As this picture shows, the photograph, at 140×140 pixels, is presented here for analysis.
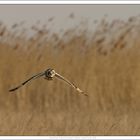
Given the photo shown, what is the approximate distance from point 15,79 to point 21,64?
15cm

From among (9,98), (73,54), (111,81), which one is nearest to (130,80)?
(111,81)

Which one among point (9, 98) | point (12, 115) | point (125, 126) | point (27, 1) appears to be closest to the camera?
point (125, 126)

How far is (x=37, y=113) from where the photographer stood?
5793mm

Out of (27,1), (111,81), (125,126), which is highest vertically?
(27,1)

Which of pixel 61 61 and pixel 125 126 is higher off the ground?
pixel 61 61

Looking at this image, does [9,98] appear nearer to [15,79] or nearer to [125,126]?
[15,79]

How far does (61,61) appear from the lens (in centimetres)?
629

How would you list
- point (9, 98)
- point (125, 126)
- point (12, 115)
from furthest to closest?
point (9, 98) → point (12, 115) → point (125, 126)

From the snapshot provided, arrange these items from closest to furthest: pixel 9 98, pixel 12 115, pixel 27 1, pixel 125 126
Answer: pixel 125 126
pixel 12 115
pixel 9 98
pixel 27 1

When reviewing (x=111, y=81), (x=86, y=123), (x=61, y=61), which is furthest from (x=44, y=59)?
(x=86, y=123)

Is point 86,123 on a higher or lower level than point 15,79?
lower

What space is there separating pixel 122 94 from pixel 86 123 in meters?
0.79

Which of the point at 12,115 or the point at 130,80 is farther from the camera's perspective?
the point at 130,80

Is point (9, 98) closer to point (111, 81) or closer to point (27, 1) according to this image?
point (111, 81)
